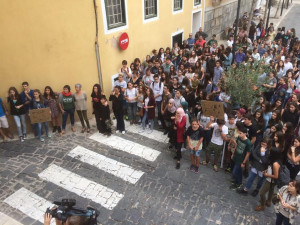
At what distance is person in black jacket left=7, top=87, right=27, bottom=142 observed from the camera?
832 centimetres

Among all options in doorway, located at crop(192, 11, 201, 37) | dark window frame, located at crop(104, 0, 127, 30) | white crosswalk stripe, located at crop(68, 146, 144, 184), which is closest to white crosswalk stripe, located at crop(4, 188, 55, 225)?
white crosswalk stripe, located at crop(68, 146, 144, 184)

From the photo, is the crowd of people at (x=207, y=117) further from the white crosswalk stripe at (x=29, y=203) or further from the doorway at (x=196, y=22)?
the doorway at (x=196, y=22)

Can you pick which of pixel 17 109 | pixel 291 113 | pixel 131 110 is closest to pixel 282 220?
pixel 291 113

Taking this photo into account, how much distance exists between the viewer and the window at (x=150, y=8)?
12519 mm

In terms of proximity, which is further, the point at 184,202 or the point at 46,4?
the point at 46,4

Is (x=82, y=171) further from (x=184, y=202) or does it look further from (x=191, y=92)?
(x=191, y=92)

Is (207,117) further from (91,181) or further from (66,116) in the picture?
(66,116)

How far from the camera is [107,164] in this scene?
312 inches

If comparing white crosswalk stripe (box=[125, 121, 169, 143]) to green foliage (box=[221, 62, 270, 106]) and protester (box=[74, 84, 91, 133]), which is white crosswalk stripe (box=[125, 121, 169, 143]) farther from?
green foliage (box=[221, 62, 270, 106])

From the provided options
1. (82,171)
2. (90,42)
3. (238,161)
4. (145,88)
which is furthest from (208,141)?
(90,42)

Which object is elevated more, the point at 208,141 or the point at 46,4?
the point at 46,4

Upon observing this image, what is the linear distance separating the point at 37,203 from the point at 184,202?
350cm

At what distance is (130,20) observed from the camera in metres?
11.4

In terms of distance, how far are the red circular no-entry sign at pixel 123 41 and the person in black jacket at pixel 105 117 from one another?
327 cm
